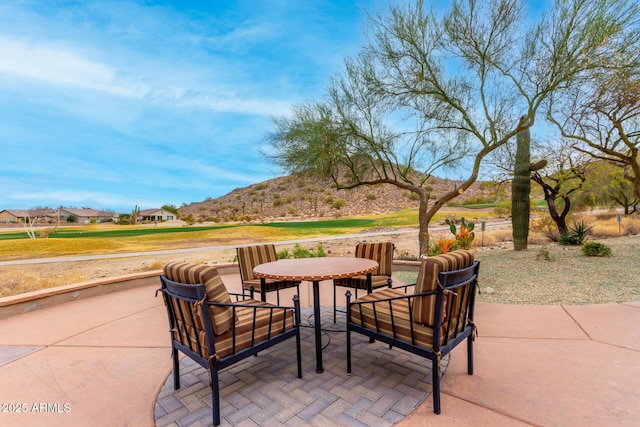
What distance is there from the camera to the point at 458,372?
251 cm

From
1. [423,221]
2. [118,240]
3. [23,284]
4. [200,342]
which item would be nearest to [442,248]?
[423,221]

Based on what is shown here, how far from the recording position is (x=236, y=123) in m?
17.2

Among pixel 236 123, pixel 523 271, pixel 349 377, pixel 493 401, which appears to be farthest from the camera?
pixel 236 123

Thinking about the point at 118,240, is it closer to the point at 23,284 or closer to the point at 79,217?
the point at 23,284

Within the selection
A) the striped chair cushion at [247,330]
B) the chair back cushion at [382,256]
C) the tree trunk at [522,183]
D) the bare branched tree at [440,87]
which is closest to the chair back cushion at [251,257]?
the chair back cushion at [382,256]

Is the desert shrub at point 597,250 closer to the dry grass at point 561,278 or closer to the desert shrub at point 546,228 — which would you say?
the dry grass at point 561,278

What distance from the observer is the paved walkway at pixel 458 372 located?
6.52 ft

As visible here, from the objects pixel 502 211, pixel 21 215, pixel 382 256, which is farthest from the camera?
pixel 502 211

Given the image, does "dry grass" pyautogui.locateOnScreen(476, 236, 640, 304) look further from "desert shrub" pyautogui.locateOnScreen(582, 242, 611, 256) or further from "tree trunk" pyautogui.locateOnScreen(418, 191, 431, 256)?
"tree trunk" pyautogui.locateOnScreen(418, 191, 431, 256)

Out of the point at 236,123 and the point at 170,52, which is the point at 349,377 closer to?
the point at 170,52

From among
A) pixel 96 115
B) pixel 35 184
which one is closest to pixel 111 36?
pixel 96 115

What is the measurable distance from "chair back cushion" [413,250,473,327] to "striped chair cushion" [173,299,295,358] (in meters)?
1.06

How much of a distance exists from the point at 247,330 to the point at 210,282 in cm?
51

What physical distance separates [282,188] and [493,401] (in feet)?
141
